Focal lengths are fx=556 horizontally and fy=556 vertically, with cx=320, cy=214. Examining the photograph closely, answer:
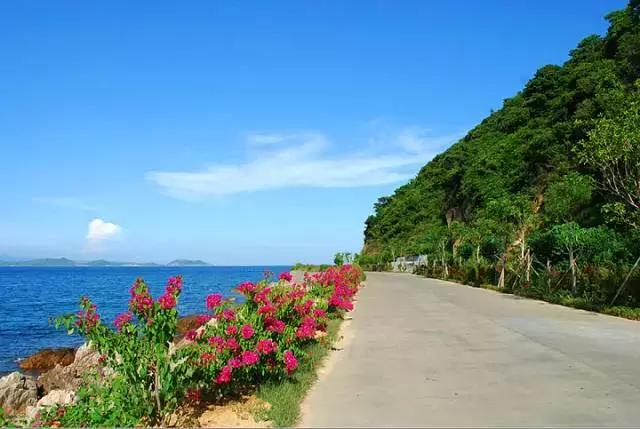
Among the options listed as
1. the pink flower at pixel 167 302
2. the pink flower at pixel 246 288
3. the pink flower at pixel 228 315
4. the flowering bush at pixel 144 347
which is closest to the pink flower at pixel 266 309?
the pink flower at pixel 228 315

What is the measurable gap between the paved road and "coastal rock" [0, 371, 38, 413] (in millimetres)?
6882

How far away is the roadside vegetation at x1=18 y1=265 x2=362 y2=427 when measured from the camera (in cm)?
518

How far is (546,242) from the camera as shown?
928 inches

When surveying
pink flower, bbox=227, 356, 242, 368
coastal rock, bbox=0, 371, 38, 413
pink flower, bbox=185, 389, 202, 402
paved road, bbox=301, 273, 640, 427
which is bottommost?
coastal rock, bbox=0, 371, 38, 413

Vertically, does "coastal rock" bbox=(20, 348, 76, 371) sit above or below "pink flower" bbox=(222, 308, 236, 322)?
below

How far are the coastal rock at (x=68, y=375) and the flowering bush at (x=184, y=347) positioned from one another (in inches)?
313

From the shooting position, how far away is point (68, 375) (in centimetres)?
1438

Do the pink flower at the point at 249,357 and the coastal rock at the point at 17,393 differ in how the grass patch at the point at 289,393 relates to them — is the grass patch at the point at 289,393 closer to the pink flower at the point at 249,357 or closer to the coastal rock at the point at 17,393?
the pink flower at the point at 249,357

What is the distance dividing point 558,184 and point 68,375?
2175 centimetres

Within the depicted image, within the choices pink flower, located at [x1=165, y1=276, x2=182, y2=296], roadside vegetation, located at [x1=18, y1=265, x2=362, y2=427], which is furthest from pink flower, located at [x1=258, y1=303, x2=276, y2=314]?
pink flower, located at [x1=165, y1=276, x2=182, y2=296]

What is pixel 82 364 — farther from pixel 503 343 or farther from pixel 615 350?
pixel 615 350

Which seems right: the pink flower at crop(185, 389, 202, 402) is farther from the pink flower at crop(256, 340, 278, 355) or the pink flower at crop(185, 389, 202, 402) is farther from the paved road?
the paved road

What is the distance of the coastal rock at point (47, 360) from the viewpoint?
17347 mm

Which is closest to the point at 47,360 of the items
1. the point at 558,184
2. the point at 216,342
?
the point at 216,342
